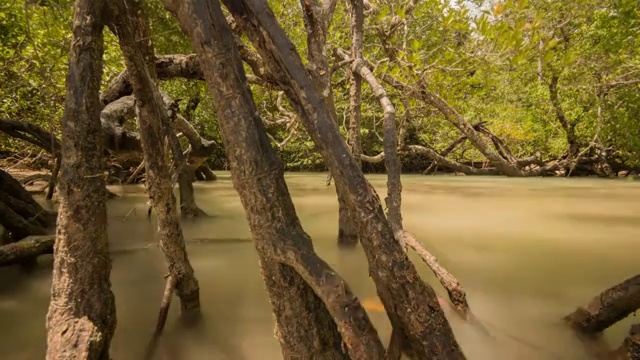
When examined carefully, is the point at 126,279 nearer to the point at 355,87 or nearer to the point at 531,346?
the point at 355,87

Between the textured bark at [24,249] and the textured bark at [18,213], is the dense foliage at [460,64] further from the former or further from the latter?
the textured bark at [24,249]

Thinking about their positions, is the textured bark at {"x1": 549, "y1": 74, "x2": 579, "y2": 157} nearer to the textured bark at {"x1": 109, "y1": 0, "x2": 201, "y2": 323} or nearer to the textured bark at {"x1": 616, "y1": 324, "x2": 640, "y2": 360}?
the textured bark at {"x1": 616, "y1": 324, "x2": 640, "y2": 360}

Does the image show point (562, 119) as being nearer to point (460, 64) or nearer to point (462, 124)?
point (460, 64)

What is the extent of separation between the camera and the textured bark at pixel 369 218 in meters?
1.59

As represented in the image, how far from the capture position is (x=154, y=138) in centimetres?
241

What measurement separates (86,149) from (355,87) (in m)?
2.56

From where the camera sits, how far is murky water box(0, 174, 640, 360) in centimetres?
235

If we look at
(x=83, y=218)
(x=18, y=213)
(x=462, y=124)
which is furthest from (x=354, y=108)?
(x=18, y=213)

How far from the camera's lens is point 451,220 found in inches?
247

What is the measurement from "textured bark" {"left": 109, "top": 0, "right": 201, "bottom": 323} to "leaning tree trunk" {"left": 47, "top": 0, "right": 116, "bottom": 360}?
11.7 inches

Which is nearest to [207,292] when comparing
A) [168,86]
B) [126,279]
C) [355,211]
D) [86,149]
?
[126,279]

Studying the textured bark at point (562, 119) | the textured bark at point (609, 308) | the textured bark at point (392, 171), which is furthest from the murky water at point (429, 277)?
the textured bark at point (562, 119)

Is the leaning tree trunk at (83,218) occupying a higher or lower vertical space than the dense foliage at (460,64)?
lower

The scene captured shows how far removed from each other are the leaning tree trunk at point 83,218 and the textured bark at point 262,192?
55 centimetres
